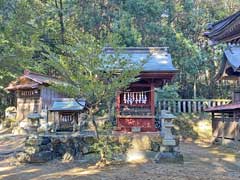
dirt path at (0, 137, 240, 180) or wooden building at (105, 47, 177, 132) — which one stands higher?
wooden building at (105, 47, 177, 132)

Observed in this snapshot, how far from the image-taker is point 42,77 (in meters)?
20.1

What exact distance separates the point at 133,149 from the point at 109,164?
1.40 metres

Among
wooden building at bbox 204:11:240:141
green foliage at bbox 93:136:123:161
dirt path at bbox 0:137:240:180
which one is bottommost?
dirt path at bbox 0:137:240:180

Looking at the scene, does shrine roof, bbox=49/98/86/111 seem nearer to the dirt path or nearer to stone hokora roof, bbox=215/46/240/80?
the dirt path

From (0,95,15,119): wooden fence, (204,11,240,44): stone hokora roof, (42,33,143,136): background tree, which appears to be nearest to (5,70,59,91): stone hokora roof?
(0,95,15,119): wooden fence

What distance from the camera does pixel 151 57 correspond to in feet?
49.5

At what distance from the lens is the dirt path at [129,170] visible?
8422 mm

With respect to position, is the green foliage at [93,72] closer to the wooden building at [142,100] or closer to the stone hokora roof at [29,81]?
the wooden building at [142,100]

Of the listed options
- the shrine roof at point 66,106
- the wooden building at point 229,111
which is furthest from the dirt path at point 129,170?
the shrine roof at point 66,106

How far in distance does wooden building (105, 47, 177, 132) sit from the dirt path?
3.03 m

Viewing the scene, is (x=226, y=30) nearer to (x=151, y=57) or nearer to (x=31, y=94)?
(x=151, y=57)

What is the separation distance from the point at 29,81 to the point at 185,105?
9.33m

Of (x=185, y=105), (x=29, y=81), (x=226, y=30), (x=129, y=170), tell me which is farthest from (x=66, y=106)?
(x=226, y=30)

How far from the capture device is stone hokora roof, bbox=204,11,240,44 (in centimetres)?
504
